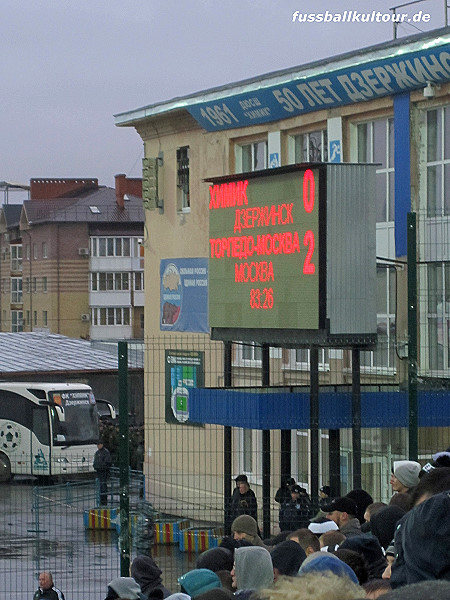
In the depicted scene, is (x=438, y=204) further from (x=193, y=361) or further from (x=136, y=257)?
(x=136, y=257)

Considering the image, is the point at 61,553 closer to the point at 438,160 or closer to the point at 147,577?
the point at 438,160

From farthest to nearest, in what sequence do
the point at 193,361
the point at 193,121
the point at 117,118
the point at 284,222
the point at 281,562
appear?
1. the point at 117,118
2. the point at 193,121
3. the point at 193,361
4. the point at 284,222
5. the point at 281,562

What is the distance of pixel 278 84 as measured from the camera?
26172mm

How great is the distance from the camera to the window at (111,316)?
89.6m

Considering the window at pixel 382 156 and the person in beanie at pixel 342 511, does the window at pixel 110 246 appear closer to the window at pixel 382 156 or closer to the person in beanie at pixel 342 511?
the window at pixel 382 156

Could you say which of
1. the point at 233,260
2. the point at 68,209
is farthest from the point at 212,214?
the point at 68,209

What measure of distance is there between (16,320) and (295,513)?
83.6 meters

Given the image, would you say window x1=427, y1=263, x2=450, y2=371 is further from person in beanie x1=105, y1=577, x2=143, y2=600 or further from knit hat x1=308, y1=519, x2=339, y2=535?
person in beanie x1=105, y1=577, x2=143, y2=600

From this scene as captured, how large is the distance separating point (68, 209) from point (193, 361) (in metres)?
64.6

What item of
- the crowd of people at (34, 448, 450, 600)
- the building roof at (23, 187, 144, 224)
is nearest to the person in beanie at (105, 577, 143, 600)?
the crowd of people at (34, 448, 450, 600)

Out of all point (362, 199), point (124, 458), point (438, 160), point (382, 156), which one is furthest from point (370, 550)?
point (382, 156)

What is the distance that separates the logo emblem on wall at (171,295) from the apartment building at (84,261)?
5674 cm

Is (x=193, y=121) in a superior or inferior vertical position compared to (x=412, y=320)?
superior

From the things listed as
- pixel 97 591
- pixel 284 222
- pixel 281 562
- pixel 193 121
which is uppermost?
pixel 193 121
